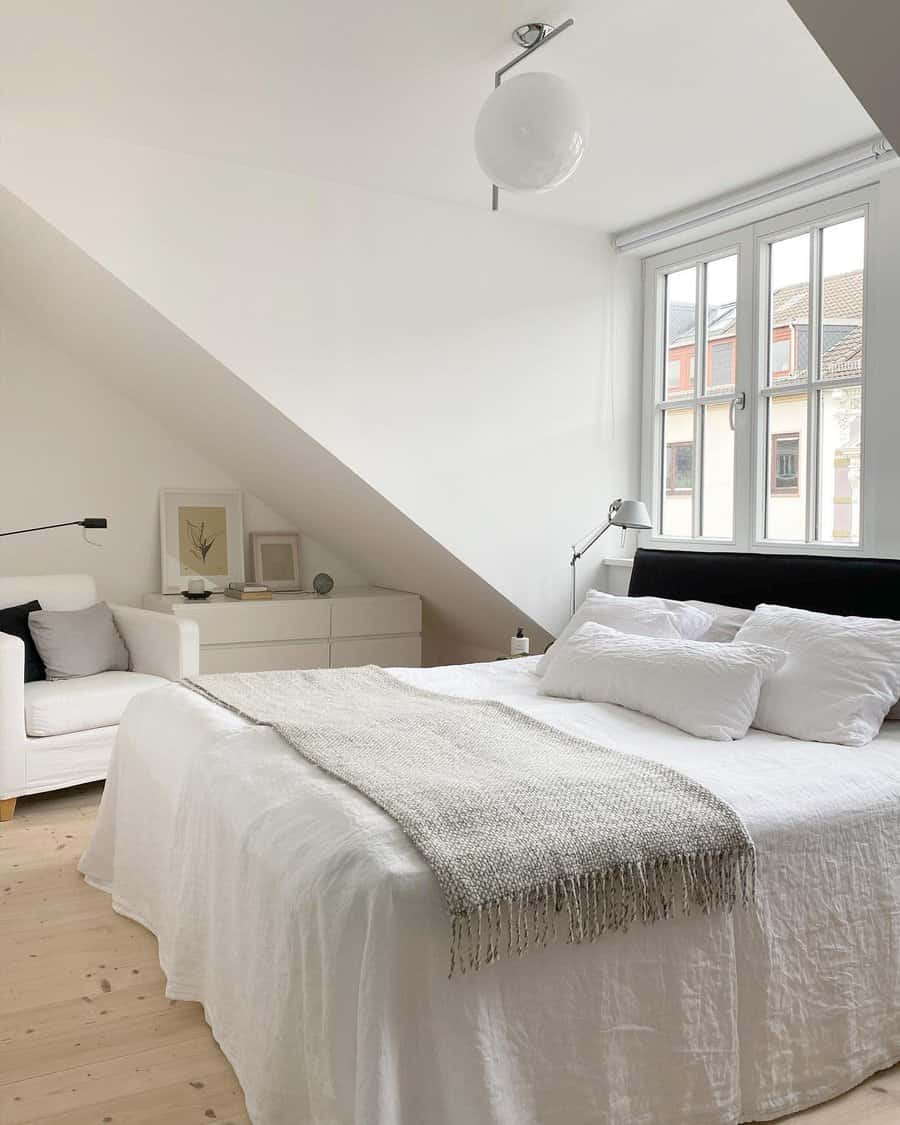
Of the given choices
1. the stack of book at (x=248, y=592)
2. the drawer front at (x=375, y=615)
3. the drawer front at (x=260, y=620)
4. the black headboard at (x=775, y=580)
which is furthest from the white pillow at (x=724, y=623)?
the stack of book at (x=248, y=592)

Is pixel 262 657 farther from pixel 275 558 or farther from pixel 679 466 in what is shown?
pixel 679 466

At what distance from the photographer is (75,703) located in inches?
144

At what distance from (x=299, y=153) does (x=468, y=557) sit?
1.75 meters

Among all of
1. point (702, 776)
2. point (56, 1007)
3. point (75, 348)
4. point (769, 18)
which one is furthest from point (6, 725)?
point (769, 18)

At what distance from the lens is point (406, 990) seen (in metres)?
1.53

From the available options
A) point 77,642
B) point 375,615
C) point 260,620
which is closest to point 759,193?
point 375,615

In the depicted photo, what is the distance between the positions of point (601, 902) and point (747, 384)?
2.86 metres

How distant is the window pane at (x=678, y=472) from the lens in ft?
14.6

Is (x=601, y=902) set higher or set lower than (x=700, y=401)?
lower

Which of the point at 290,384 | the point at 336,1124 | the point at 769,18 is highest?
the point at 769,18

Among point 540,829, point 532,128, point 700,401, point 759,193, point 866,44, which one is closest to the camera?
point 866,44

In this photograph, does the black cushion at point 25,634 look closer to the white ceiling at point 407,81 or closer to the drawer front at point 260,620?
the drawer front at point 260,620

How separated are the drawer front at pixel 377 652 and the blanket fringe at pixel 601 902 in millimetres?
3170

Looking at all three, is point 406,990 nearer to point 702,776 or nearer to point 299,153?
point 702,776
